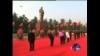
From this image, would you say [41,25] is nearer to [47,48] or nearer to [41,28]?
[41,28]

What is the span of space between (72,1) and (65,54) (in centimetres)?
65

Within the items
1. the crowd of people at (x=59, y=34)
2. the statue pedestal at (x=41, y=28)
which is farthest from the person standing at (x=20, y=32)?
the statue pedestal at (x=41, y=28)

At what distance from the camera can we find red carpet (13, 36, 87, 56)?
2301 mm

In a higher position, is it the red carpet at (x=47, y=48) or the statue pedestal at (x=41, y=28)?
the statue pedestal at (x=41, y=28)

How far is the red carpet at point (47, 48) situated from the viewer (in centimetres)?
230

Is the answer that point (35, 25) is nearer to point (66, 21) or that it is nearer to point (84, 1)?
point (66, 21)

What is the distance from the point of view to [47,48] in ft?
7.69

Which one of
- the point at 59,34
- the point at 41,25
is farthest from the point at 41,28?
the point at 59,34

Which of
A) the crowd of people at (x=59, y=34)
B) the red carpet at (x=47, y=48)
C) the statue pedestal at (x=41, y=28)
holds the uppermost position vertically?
the statue pedestal at (x=41, y=28)

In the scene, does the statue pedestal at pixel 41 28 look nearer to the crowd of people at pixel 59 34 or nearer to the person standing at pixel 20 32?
the crowd of people at pixel 59 34

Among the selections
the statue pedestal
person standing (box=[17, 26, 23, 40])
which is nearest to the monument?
the statue pedestal

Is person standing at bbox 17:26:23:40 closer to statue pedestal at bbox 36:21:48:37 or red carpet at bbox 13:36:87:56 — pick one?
red carpet at bbox 13:36:87:56
